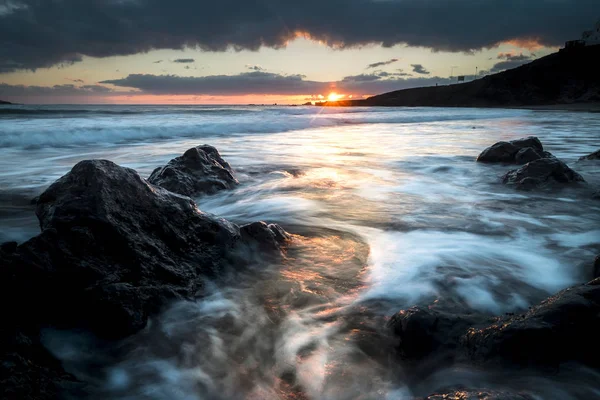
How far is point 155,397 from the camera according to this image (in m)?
1.78

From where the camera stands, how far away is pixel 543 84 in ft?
217

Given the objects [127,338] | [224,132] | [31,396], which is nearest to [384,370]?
[127,338]

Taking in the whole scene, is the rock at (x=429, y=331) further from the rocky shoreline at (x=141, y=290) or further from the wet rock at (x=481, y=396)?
the wet rock at (x=481, y=396)

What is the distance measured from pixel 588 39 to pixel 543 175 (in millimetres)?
101140

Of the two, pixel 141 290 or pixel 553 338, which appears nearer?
pixel 553 338

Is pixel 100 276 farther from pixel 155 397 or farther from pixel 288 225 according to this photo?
pixel 288 225

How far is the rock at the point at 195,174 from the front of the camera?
4.99 m

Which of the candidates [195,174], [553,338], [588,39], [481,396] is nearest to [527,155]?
[195,174]

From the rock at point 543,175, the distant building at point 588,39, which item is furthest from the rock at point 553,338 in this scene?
the distant building at point 588,39

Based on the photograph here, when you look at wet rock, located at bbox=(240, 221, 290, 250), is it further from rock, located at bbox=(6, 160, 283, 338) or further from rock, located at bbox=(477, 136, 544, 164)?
rock, located at bbox=(477, 136, 544, 164)

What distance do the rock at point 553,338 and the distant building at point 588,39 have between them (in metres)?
92.0

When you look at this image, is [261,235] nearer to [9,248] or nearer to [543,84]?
[9,248]

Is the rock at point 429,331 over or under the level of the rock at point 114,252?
under

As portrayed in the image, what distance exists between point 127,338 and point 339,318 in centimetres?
121
